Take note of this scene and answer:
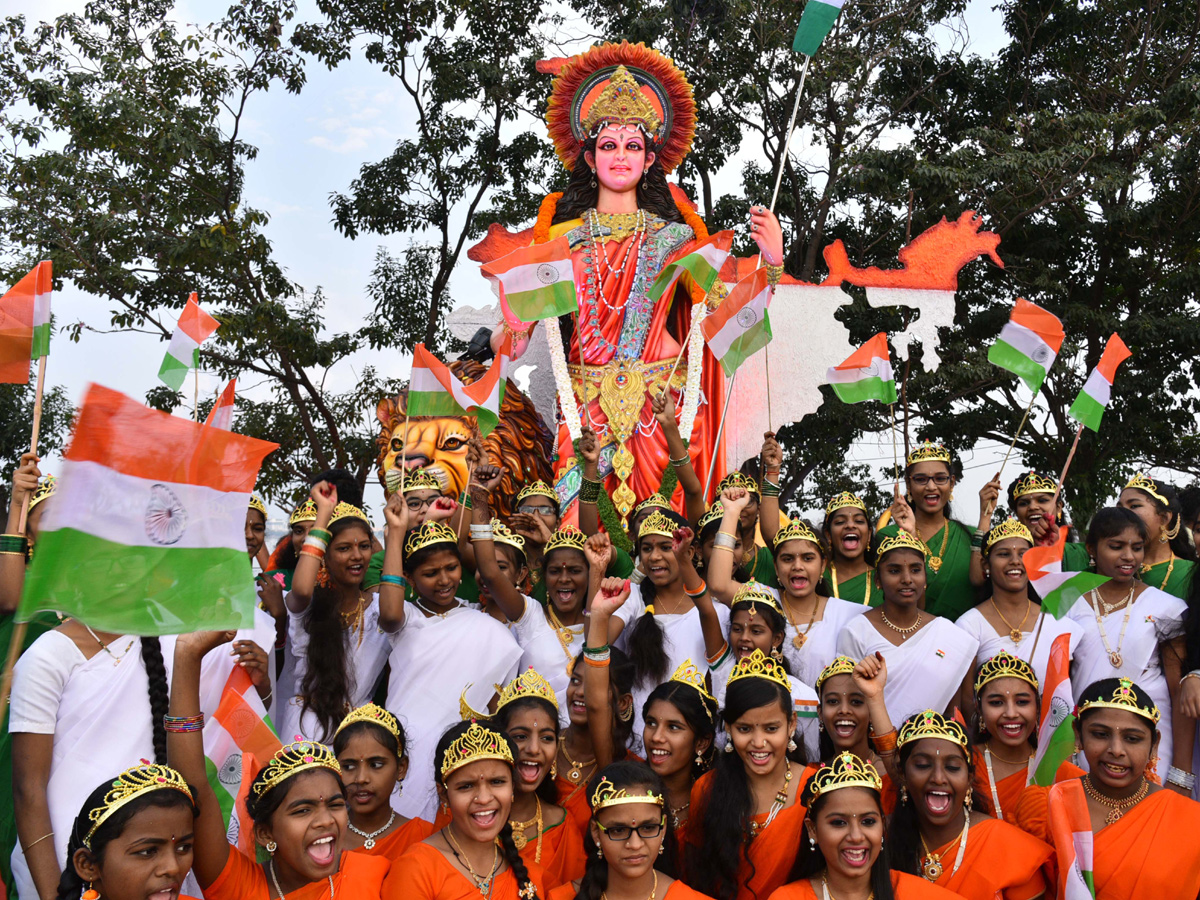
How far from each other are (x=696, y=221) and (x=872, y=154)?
12.3 ft

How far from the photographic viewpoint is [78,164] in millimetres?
11945

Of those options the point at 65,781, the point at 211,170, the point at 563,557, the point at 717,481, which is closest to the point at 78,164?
the point at 211,170

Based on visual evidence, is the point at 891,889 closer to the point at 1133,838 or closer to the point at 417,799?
the point at 1133,838

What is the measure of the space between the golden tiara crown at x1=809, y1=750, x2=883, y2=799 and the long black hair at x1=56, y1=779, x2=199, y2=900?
1.92m

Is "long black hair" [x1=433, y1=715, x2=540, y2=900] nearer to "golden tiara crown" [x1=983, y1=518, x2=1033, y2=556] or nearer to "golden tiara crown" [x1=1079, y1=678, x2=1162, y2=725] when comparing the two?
"golden tiara crown" [x1=1079, y1=678, x2=1162, y2=725]

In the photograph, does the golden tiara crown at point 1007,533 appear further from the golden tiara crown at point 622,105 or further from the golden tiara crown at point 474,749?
the golden tiara crown at point 622,105

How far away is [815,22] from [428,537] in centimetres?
385

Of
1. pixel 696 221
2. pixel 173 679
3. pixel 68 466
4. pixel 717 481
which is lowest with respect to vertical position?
pixel 173 679

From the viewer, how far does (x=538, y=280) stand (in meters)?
7.15

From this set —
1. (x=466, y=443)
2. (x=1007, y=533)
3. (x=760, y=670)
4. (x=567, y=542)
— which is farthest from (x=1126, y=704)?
(x=466, y=443)

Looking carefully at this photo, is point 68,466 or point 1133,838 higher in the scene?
point 68,466

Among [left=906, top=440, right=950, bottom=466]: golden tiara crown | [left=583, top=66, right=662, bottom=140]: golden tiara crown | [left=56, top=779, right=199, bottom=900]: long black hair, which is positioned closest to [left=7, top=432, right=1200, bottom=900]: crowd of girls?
[left=56, top=779, right=199, bottom=900]: long black hair

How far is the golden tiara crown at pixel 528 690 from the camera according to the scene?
459 centimetres

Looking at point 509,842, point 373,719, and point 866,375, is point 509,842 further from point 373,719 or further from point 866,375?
point 866,375
